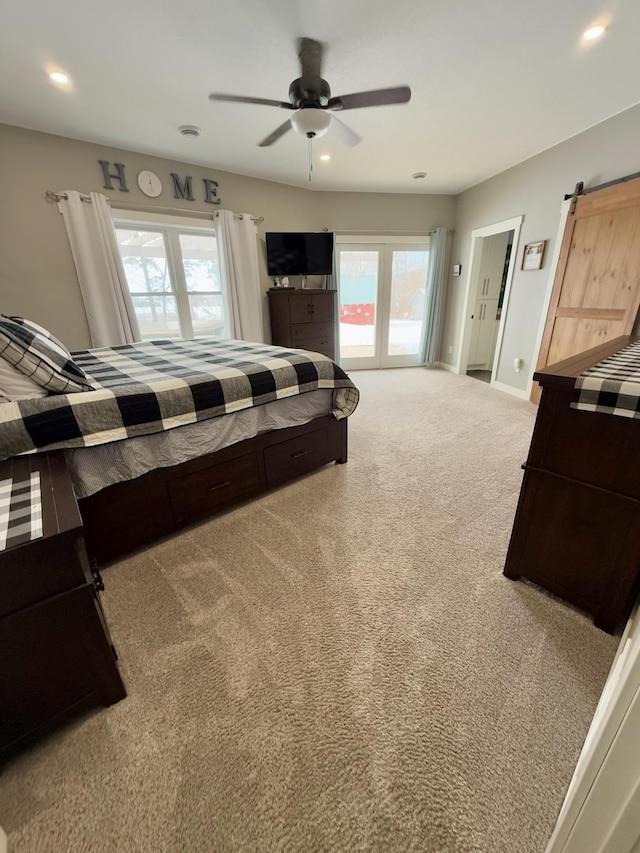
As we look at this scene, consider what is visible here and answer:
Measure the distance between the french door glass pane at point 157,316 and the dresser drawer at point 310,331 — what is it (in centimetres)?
143

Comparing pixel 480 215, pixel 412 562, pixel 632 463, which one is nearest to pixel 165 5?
pixel 632 463

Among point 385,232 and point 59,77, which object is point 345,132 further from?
point 385,232

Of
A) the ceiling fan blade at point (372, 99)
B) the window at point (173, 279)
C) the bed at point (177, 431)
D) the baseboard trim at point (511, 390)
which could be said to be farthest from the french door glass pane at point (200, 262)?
the baseboard trim at point (511, 390)

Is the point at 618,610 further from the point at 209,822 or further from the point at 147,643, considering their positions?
the point at 147,643

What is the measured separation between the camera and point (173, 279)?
12.4 feet

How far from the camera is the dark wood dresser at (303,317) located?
4.22m

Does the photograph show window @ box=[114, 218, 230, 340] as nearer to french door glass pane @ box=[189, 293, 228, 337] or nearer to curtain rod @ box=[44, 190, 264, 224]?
french door glass pane @ box=[189, 293, 228, 337]

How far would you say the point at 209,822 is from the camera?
31.9 inches

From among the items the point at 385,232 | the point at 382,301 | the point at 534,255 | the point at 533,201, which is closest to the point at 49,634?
the point at 534,255

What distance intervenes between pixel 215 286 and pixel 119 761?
419cm

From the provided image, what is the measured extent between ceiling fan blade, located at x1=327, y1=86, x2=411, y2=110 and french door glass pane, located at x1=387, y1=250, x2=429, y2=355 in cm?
301

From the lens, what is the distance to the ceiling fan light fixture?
1.99 m

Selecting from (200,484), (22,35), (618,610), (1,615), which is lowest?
(618,610)

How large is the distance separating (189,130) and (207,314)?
68.4 inches
